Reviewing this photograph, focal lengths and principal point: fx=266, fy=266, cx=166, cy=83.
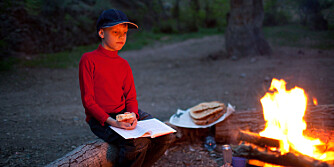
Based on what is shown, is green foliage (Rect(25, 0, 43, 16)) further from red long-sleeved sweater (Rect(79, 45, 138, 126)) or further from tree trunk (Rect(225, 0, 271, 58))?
red long-sleeved sweater (Rect(79, 45, 138, 126))

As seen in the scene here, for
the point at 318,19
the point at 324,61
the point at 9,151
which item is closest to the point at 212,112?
the point at 9,151

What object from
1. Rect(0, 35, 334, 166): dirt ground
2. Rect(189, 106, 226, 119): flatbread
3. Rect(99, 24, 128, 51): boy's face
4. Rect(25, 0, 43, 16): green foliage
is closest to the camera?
Rect(99, 24, 128, 51): boy's face

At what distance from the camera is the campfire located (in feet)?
8.52

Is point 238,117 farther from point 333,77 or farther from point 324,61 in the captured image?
point 324,61

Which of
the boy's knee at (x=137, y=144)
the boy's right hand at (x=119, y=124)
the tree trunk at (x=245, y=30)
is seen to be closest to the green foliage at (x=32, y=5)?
the tree trunk at (x=245, y=30)

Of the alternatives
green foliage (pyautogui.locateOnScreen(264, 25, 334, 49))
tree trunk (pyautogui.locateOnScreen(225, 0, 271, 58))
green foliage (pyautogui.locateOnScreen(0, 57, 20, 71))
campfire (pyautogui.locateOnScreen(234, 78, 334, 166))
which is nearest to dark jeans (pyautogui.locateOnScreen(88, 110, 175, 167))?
campfire (pyautogui.locateOnScreen(234, 78, 334, 166))

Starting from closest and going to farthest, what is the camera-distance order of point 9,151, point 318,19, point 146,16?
point 9,151 < point 318,19 < point 146,16

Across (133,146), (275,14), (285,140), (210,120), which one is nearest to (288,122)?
(285,140)

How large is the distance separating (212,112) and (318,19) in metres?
7.65

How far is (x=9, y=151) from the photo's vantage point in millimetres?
3102

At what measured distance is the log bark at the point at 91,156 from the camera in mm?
2348

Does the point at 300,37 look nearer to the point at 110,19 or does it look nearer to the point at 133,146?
the point at 110,19

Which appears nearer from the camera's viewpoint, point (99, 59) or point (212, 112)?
point (99, 59)

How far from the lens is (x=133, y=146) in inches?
94.2
